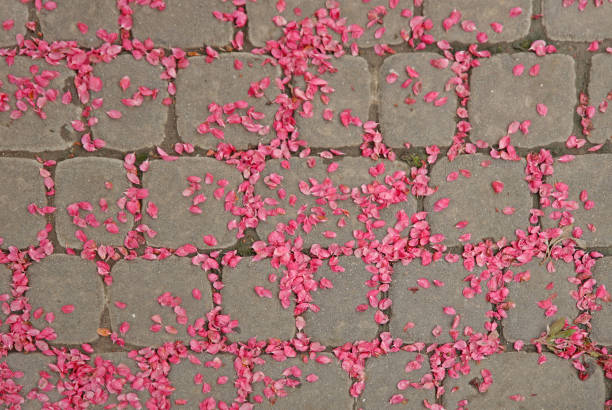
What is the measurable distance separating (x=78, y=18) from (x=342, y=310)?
1.80 metres

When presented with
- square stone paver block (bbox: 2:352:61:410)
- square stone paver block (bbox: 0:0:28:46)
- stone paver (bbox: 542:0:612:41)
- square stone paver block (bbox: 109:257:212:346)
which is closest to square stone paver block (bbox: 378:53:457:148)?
stone paver (bbox: 542:0:612:41)

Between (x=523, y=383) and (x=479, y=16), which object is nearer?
(x=479, y=16)

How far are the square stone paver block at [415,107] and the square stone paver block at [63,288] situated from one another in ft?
4.98

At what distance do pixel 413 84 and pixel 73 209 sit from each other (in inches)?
65.0

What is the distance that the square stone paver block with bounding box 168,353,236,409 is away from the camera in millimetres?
2088

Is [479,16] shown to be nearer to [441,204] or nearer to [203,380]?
[441,204]

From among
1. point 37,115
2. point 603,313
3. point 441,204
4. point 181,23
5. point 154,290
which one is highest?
point 181,23

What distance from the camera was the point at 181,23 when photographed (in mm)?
2006

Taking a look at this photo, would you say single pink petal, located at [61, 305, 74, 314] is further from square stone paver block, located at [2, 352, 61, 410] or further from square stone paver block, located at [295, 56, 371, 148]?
square stone paver block, located at [295, 56, 371, 148]

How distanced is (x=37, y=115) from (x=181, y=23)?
2.55ft

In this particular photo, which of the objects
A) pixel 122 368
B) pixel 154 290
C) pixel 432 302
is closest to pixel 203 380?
pixel 122 368

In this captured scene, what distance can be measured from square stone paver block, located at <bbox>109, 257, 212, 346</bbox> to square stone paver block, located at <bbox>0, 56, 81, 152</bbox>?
655 mm

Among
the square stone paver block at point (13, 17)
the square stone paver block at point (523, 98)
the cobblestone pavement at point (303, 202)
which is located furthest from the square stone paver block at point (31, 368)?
the square stone paver block at point (523, 98)

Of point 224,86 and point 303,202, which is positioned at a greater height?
point 224,86
